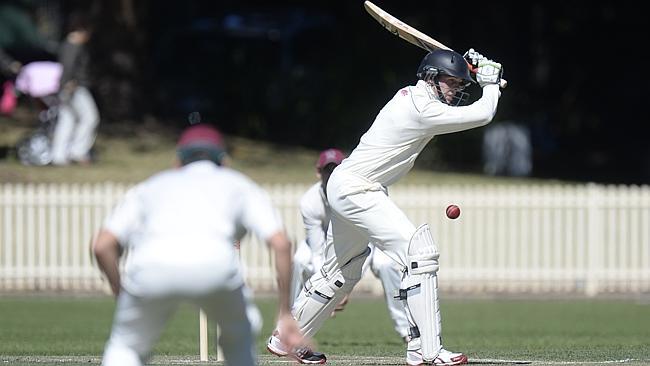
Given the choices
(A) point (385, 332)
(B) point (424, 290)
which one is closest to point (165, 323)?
(B) point (424, 290)

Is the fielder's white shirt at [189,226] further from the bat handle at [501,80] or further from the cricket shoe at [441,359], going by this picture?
the bat handle at [501,80]

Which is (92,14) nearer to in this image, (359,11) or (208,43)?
(208,43)

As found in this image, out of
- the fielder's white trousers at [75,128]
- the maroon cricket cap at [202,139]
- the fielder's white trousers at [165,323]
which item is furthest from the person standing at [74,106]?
the fielder's white trousers at [165,323]

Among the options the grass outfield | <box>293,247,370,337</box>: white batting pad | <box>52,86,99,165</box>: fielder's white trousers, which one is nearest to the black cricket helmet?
<box>293,247,370,337</box>: white batting pad

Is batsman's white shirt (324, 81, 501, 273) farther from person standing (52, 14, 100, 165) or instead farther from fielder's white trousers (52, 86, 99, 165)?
fielder's white trousers (52, 86, 99, 165)

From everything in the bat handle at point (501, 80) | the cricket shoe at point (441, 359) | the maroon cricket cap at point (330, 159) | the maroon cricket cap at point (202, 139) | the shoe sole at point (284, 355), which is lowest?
the shoe sole at point (284, 355)

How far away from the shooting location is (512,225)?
17922mm

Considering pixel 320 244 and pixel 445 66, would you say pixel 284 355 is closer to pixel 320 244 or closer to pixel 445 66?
pixel 320 244

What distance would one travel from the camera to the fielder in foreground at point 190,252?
614 cm

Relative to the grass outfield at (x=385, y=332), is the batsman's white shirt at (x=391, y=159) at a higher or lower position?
higher

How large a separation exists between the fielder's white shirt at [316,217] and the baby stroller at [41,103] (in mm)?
9008

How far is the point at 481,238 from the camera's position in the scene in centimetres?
1794

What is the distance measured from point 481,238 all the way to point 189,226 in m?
12.0

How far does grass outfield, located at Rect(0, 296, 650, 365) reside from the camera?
9.98 metres
